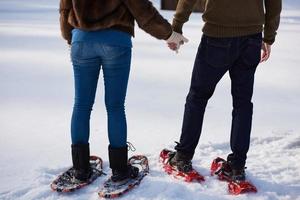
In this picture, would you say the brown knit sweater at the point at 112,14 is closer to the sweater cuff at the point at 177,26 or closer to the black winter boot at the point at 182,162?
the sweater cuff at the point at 177,26

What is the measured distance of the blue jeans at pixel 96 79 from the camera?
8.89 ft

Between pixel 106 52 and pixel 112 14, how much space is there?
A: 229mm

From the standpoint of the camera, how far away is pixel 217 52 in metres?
2.84

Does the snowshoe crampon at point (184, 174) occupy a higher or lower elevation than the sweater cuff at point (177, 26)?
lower

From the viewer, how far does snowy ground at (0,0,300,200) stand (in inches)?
117

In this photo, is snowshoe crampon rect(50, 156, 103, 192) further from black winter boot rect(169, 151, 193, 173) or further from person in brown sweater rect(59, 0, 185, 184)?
black winter boot rect(169, 151, 193, 173)

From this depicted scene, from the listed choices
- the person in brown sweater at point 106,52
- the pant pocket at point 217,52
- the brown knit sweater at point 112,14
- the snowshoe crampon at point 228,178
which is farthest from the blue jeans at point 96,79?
the snowshoe crampon at point 228,178

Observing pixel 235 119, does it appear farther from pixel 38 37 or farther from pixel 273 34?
pixel 38 37

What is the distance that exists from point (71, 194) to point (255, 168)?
134 centimetres

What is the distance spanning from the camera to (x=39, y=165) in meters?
3.34

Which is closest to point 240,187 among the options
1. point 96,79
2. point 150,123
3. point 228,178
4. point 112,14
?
point 228,178

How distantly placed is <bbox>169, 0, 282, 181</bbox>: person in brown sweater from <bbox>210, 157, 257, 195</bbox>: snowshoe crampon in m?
0.02

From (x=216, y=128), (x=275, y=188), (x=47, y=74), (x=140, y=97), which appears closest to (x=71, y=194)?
(x=275, y=188)

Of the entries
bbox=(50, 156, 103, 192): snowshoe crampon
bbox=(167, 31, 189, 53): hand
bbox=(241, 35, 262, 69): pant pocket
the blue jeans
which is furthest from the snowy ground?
bbox=(167, 31, 189, 53): hand
